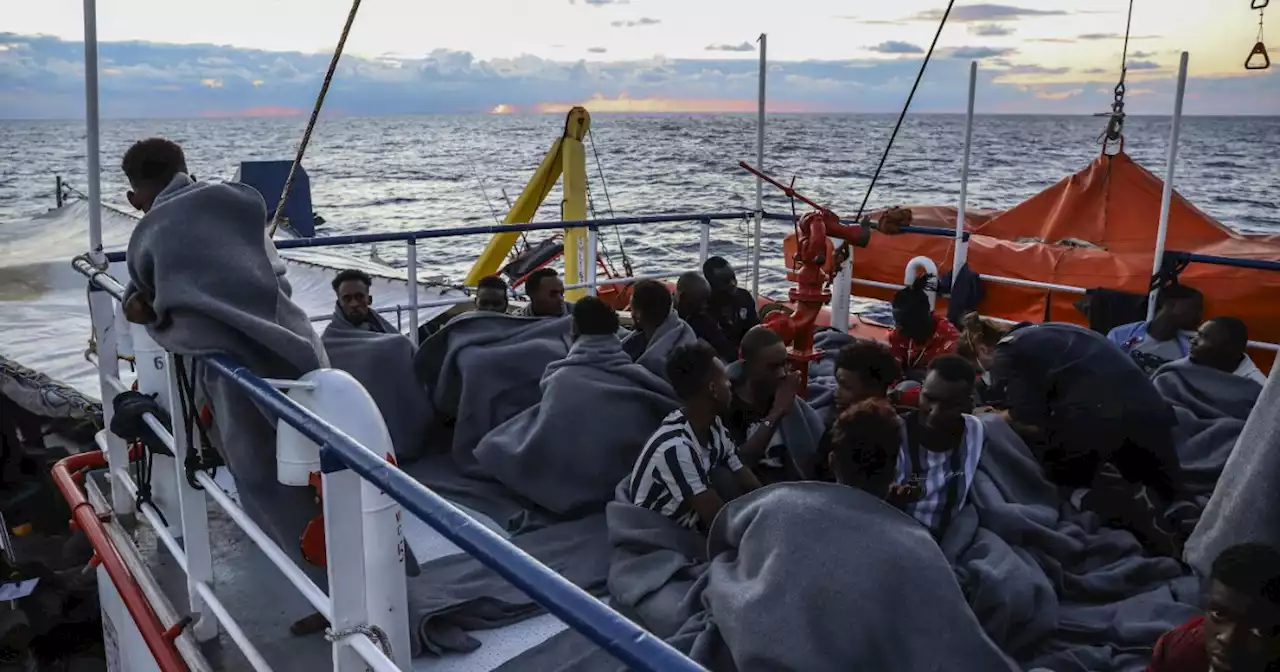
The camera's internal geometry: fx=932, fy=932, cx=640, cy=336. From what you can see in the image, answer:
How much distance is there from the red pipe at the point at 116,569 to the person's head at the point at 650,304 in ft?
7.81

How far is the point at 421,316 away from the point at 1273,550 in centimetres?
1048

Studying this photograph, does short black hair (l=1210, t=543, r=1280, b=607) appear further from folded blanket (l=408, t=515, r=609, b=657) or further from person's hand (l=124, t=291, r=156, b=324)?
person's hand (l=124, t=291, r=156, b=324)

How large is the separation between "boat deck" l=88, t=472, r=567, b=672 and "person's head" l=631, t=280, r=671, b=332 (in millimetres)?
1462

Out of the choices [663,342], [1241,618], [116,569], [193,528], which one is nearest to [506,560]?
[1241,618]

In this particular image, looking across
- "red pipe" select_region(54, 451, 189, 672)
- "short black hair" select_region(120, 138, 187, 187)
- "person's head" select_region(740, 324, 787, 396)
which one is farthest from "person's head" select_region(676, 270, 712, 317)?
"red pipe" select_region(54, 451, 189, 672)

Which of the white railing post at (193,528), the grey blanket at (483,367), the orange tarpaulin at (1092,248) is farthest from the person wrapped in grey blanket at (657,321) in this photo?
the orange tarpaulin at (1092,248)

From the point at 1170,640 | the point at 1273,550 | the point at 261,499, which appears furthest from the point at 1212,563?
the point at 261,499

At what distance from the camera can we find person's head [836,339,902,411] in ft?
11.0

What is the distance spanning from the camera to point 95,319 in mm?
3445

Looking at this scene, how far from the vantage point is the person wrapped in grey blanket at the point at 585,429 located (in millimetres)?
3850

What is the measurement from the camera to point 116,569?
3371 millimetres

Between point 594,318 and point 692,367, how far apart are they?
93 centimetres

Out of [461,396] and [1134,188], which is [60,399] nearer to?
[461,396]

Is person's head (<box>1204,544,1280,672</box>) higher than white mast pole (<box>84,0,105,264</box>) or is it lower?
lower
